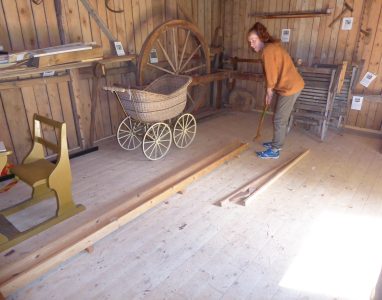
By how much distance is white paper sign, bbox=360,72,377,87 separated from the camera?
4145mm

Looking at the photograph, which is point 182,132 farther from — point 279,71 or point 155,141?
point 279,71

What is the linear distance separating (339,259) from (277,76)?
6.29 feet

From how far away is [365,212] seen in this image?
2523 mm

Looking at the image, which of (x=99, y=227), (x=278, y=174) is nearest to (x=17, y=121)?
(x=99, y=227)

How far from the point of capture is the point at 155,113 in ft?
10.5

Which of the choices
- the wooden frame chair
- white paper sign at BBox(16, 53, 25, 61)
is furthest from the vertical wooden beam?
the wooden frame chair

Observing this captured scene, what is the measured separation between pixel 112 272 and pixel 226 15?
14.9 ft

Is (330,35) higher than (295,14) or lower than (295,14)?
lower

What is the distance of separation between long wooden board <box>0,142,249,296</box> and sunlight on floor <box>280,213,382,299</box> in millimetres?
1150

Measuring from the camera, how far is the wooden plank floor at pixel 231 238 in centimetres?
182

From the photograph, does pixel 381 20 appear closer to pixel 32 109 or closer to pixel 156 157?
pixel 156 157

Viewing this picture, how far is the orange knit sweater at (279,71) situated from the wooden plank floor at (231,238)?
791 mm

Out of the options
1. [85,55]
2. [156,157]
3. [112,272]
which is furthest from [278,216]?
[85,55]

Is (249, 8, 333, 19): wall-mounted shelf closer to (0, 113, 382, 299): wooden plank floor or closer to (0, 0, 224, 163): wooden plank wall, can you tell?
(0, 0, 224, 163): wooden plank wall
